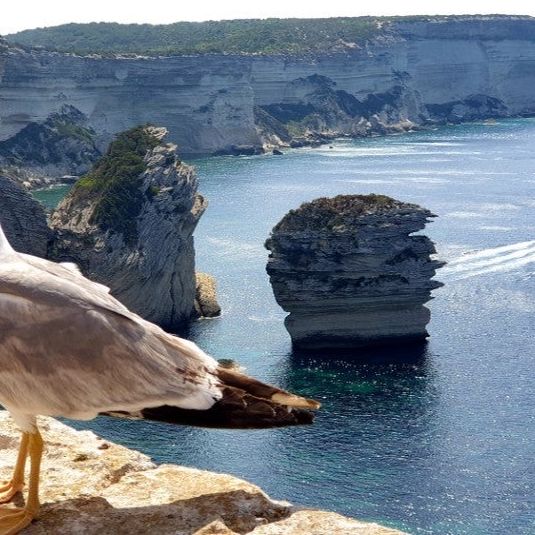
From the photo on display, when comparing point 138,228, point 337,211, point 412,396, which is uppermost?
point 337,211

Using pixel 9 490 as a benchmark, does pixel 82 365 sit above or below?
above

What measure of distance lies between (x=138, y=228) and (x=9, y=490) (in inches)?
1611

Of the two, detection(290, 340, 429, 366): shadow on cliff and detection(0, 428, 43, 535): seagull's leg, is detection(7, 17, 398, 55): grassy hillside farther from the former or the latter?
detection(0, 428, 43, 535): seagull's leg

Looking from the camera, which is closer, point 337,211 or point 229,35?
point 337,211

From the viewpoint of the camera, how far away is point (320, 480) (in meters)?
26.1

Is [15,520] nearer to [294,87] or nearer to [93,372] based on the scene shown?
[93,372]

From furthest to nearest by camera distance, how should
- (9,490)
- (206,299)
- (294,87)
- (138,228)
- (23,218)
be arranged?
(294,87) < (206,299) < (138,228) < (23,218) < (9,490)

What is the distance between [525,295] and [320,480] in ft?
71.8

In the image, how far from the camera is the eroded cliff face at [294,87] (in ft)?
308

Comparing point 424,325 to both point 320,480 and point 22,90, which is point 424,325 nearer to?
point 320,480

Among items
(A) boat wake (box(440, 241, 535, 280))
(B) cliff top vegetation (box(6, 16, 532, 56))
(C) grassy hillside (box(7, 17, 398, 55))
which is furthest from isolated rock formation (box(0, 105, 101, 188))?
(A) boat wake (box(440, 241, 535, 280))

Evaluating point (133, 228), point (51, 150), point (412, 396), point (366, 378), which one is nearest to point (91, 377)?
point (412, 396)

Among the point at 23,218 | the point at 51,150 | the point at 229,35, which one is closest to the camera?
the point at 23,218

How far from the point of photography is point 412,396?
33688mm
